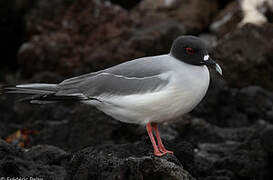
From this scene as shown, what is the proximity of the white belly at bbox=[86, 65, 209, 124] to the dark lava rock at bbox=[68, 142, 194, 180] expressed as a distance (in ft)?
1.96

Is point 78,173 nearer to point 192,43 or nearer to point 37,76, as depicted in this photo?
point 192,43

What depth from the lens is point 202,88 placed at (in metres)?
6.95

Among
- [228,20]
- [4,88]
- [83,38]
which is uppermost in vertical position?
[83,38]

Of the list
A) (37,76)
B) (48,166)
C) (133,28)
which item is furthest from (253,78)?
(48,166)

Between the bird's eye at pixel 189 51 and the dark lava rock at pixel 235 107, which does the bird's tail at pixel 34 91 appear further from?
the dark lava rock at pixel 235 107

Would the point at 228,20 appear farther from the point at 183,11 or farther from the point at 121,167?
the point at 121,167

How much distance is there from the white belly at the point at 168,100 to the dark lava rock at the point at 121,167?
60cm

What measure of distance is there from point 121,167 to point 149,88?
1.48 metres

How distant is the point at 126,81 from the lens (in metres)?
7.28

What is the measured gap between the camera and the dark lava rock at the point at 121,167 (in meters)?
5.85

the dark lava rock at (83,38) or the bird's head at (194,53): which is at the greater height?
the dark lava rock at (83,38)

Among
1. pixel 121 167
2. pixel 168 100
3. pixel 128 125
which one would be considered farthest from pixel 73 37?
pixel 121 167

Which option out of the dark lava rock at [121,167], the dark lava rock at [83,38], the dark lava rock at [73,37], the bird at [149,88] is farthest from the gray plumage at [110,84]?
the dark lava rock at [73,37]

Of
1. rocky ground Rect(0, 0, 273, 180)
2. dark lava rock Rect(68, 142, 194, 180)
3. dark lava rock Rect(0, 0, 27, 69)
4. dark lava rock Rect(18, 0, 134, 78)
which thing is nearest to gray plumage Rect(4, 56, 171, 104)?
Result: rocky ground Rect(0, 0, 273, 180)
